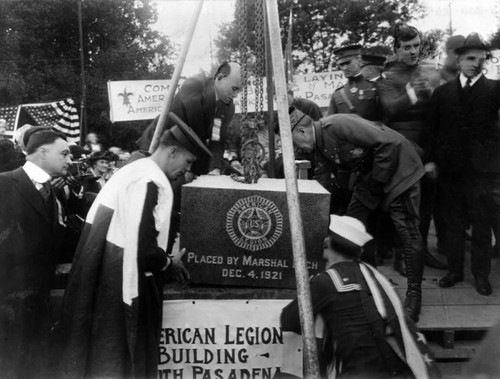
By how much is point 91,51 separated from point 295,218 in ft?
74.7

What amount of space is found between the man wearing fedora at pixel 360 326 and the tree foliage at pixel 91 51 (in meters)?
19.3

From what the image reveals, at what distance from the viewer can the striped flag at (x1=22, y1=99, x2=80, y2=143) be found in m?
12.7

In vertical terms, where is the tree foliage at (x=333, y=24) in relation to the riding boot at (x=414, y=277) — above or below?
above

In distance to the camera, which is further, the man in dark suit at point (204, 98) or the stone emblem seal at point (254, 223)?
the man in dark suit at point (204, 98)

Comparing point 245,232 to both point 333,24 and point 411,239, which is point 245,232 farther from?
point 333,24

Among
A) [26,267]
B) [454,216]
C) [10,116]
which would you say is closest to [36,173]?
[26,267]

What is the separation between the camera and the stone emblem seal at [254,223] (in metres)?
3.24

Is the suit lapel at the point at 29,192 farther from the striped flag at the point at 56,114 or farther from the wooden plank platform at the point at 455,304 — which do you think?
the striped flag at the point at 56,114

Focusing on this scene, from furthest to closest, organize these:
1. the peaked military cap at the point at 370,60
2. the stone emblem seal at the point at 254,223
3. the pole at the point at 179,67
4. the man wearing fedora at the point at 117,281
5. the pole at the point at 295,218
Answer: the peaked military cap at the point at 370,60, the pole at the point at 179,67, the stone emblem seal at the point at 254,223, the man wearing fedora at the point at 117,281, the pole at the point at 295,218

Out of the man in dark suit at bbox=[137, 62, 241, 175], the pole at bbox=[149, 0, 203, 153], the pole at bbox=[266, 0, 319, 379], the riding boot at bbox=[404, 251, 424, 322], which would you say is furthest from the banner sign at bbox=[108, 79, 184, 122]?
the pole at bbox=[266, 0, 319, 379]

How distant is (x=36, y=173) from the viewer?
3.37m

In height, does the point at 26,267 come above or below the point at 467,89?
below

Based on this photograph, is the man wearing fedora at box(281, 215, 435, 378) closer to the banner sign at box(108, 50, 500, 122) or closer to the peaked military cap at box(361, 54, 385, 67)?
the peaked military cap at box(361, 54, 385, 67)

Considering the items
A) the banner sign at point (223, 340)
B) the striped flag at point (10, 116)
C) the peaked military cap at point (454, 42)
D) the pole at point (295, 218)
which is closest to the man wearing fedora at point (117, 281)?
the banner sign at point (223, 340)
